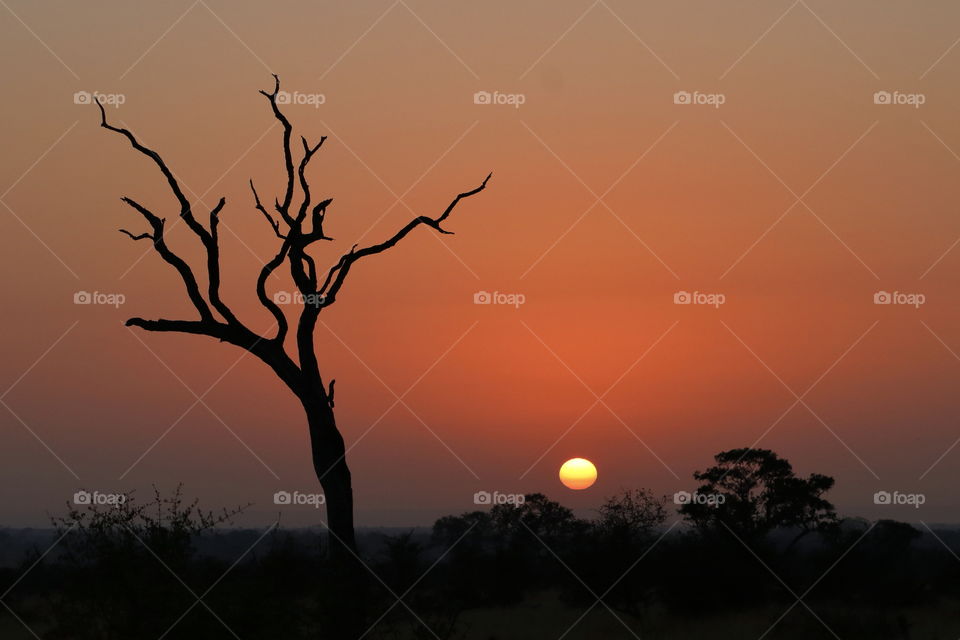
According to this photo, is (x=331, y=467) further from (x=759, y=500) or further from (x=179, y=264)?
(x=759, y=500)

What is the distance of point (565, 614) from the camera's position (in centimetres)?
2911

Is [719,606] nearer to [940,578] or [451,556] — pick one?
[940,578]

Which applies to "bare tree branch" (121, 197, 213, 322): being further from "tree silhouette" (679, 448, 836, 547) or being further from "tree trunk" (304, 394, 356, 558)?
"tree silhouette" (679, 448, 836, 547)

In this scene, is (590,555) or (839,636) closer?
(839,636)

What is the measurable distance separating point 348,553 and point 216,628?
1791mm

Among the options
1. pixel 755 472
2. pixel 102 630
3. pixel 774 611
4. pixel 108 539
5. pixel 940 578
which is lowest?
pixel 102 630

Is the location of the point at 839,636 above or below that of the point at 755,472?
below

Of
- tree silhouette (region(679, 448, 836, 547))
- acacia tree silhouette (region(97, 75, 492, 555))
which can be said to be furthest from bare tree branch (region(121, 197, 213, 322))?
tree silhouette (region(679, 448, 836, 547))

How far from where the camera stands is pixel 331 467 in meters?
14.9

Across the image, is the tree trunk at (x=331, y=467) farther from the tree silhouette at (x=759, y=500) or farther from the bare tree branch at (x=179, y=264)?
the tree silhouette at (x=759, y=500)

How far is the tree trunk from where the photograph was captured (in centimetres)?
1473

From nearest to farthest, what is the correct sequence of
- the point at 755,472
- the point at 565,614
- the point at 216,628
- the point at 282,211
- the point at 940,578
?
1. the point at 216,628
2. the point at 282,211
3. the point at 565,614
4. the point at 940,578
5. the point at 755,472

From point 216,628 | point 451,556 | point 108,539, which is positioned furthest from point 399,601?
point 451,556

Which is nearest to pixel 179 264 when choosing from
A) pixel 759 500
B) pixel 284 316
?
pixel 284 316
